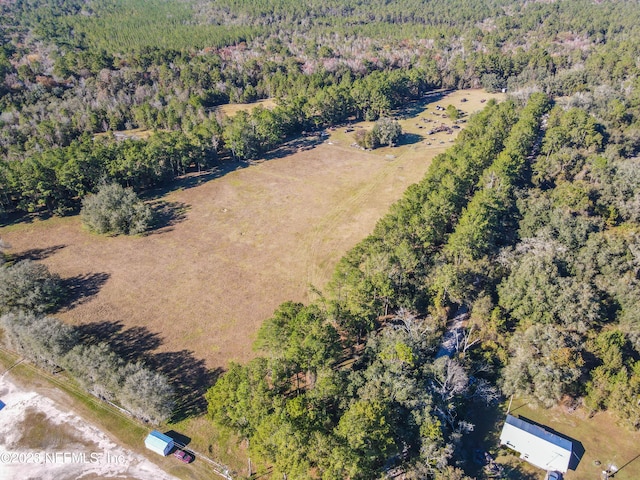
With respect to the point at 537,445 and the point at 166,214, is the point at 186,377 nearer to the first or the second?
the point at 537,445

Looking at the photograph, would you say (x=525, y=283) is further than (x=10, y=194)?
No

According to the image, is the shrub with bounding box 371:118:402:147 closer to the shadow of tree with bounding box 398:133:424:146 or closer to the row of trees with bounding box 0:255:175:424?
the shadow of tree with bounding box 398:133:424:146

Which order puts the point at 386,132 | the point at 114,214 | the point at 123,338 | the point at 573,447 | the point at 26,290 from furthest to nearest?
the point at 386,132, the point at 114,214, the point at 26,290, the point at 123,338, the point at 573,447

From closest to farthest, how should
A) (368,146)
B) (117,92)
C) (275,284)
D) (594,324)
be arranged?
(594,324) < (275,284) < (368,146) < (117,92)

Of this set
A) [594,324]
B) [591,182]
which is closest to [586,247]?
[594,324]

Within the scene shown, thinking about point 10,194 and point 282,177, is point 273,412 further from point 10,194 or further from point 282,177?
point 10,194

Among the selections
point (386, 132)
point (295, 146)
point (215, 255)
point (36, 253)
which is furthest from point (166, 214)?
point (386, 132)
